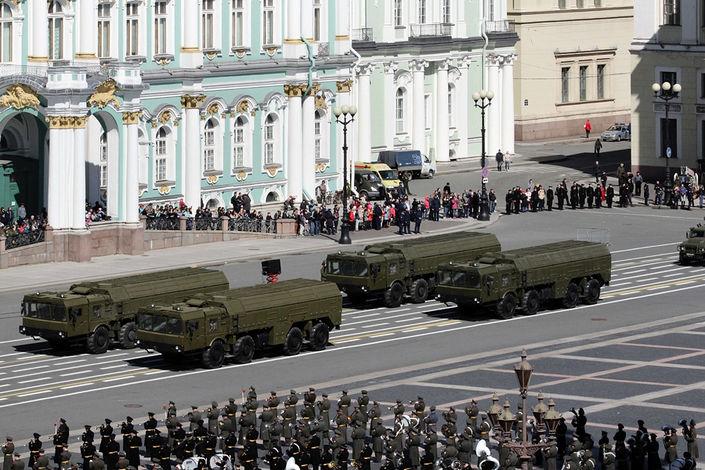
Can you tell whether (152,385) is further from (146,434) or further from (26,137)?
(26,137)

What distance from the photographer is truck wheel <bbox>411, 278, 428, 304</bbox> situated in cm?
7594

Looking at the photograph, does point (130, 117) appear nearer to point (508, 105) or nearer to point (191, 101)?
point (191, 101)

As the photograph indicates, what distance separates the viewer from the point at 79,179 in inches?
3366

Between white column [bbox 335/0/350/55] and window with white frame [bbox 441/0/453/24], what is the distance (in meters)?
17.0

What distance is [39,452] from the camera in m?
48.2

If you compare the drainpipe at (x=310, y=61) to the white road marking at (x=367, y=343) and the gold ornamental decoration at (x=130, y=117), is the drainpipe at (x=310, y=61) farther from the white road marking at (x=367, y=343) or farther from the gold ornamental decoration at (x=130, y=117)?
the white road marking at (x=367, y=343)

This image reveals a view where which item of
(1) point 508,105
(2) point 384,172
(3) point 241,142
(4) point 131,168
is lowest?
(2) point 384,172

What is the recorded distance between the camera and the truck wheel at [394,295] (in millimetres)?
74938

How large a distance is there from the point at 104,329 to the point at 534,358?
13.5 m

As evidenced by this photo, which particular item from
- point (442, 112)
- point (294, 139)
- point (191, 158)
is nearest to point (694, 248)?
point (191, 158)

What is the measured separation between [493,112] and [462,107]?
2.04 meters

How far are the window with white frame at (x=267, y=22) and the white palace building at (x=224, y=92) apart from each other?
77 mm

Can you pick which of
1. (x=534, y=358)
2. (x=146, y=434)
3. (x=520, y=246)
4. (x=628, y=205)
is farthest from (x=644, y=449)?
(x=628, y=205)

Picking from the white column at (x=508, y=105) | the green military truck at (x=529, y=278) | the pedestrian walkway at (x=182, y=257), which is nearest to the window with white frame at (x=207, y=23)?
the pedestrian walkway at (x=182, y=257)
